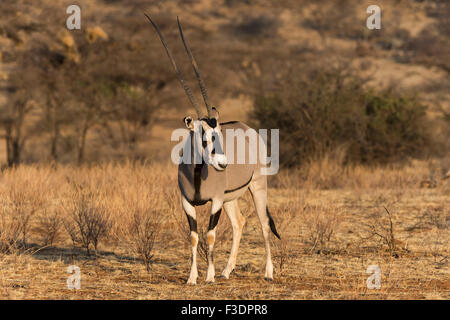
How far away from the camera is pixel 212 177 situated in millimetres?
5488

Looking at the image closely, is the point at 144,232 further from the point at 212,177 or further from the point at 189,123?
the point at 189,123

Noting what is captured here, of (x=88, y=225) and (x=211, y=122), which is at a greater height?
(x=211, y=122)

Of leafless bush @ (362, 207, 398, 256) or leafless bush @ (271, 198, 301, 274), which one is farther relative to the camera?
leafless bush @ (362, 207, 398, 256)

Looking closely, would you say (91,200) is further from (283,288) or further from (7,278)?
(283,288)

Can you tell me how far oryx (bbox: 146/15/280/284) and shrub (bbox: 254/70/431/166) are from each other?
7889 millimetres

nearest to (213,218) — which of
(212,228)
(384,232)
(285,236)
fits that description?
(212,228)

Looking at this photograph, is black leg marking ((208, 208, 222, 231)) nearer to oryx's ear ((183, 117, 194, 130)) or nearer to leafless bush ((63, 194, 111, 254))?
oryx's ear ((183, 117, 194, 130))

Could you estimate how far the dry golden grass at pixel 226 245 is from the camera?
534cm

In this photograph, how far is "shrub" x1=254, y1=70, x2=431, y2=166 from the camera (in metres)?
14.4

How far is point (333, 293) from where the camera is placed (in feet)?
16.7

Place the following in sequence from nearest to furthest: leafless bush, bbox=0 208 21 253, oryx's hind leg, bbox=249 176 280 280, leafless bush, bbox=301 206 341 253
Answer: oryx's hind leg, bbox=249 176 280 280
leafless bush, bbox=0 208 21 253
leafless bush, bbox=301 206 341 253

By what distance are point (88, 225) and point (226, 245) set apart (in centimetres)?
150

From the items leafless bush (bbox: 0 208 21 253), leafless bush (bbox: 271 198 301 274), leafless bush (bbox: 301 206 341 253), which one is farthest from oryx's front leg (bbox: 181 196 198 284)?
leafless bush (bbox: 0 208 21 253)

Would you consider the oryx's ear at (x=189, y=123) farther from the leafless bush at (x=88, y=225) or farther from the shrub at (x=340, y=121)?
the shrub at (x=340, y=121)
